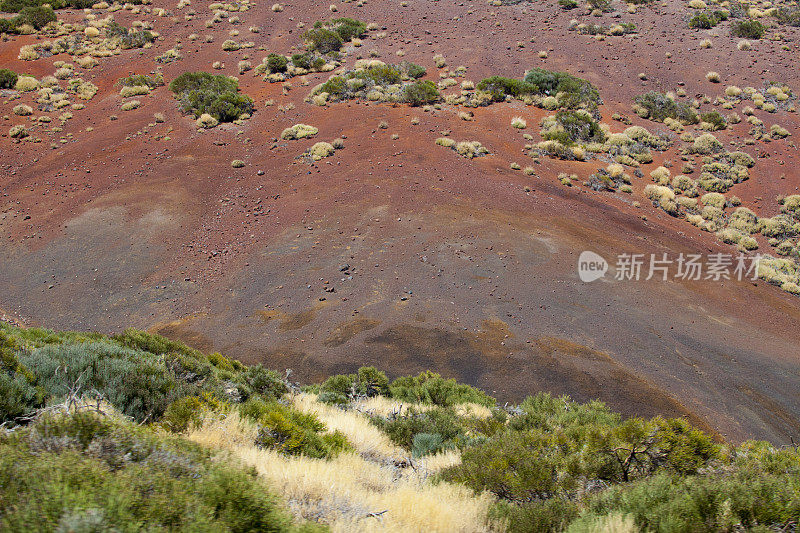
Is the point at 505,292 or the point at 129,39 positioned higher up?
the point at 129,39

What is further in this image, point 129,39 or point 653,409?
point 129,39

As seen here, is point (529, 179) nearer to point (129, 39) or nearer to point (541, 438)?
point (541, 438)

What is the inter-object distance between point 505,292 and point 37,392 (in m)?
9.47

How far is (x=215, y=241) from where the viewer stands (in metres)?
14.0

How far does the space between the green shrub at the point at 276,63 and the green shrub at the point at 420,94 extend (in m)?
8.00

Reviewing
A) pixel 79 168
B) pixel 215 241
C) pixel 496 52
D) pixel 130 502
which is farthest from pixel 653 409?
pixel 496 52

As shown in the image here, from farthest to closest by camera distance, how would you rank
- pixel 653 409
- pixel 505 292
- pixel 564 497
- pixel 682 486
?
1. pixel 505 292
2. pixel 653 409
3. pixel 564 497
4. pixel 682 486

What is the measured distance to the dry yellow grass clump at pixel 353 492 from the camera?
340 cm

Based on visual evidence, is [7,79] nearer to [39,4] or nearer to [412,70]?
[39,4]

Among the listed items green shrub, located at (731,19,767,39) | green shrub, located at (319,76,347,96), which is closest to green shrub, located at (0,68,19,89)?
green shrub, located at (319,76,347,96)

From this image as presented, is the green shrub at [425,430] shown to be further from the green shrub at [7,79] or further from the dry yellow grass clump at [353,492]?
the green shrub at [7,79]

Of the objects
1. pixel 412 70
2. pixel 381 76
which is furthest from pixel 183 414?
pixel 412 70

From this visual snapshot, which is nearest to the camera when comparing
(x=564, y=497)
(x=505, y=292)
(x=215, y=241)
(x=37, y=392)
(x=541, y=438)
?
(x=564, y=497)

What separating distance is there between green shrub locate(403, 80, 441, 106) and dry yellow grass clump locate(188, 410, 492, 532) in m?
19.9
